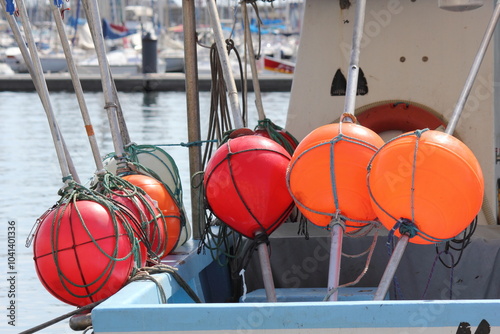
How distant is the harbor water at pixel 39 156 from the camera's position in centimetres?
756

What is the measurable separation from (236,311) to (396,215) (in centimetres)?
77

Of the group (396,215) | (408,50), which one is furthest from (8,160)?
(396,215)

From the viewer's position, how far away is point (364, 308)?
120 inches

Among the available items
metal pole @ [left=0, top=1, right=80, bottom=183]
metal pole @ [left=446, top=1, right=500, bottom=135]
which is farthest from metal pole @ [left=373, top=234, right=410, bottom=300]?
metal pole @ [left=0, top=1, right=80, bottom=183]

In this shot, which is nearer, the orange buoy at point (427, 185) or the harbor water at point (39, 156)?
the orange buoy at point (427, 185)

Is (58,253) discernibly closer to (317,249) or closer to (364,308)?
(364,308)

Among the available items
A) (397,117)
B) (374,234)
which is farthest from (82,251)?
(397,117)

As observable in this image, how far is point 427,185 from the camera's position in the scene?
333 cm

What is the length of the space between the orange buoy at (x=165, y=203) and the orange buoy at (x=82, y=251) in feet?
1.97

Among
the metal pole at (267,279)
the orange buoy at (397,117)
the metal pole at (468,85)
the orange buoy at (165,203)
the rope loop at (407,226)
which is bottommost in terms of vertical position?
the metal pole at (267,279)

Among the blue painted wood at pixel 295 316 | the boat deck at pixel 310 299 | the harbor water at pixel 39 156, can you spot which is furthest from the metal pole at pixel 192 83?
the blue painted wood at pixel 295 316

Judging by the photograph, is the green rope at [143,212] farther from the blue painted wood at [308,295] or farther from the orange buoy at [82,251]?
the blue painted wood at [308,295]

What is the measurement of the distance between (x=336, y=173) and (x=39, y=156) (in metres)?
14.6

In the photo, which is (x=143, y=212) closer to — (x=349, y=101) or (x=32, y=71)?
(x=32, y=71)
